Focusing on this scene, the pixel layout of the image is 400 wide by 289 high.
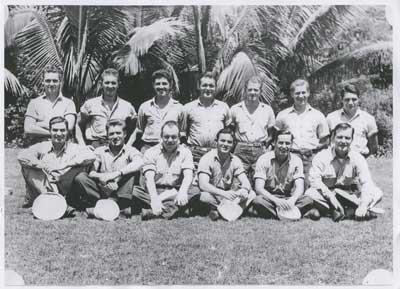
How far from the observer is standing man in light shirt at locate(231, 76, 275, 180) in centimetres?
529

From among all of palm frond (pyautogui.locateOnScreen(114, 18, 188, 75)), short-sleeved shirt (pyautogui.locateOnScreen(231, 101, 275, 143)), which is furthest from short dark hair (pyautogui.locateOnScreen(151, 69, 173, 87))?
short-sleeved shirt (pyautogui.locateOnScreen(231, 101, 275, 143))

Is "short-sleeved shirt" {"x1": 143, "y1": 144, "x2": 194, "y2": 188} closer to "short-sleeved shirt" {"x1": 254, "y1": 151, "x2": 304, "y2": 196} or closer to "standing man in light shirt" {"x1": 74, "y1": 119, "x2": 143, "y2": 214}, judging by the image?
"standing man in light shirt" {"x1": 74, "y1": 119, "x2": 143, "y2": 214}

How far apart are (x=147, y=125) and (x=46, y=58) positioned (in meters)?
1.22

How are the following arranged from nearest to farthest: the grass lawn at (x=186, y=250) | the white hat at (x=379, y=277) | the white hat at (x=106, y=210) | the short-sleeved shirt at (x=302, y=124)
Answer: the grass lawn at (x=186, y=250) < the white hat at (x=379, y=277) < the white hat at (x=106, y=210) < the short-sleeved shirt at (x=302, y=124)

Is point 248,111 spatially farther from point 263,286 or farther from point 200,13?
point 263,286

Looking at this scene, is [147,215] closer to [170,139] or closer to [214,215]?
[214,215]

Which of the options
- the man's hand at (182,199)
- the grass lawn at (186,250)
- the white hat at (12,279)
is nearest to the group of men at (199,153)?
the man's hand at (182,199)

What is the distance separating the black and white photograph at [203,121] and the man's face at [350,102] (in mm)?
23

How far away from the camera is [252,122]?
5.29 meters

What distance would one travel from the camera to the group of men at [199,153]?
5223 mm

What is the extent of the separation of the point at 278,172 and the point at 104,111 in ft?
6.03

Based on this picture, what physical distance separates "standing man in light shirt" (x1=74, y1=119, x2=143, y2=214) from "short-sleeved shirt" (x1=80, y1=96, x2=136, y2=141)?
0.28ft

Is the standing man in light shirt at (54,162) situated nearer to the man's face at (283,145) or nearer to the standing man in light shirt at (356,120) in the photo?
the man's face at (283,145)

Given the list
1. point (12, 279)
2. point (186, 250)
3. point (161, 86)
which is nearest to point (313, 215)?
point (186, 250)
